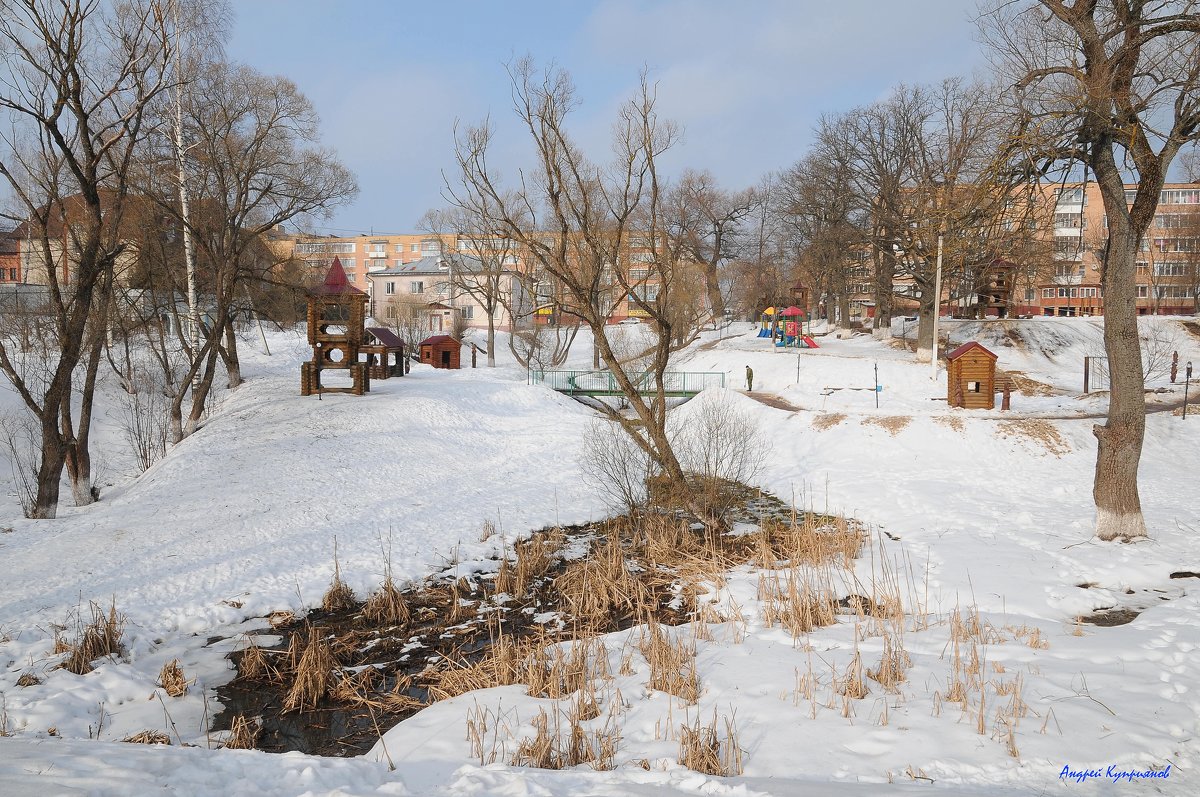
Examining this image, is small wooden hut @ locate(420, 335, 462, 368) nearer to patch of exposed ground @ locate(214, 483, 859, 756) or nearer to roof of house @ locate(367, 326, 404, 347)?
roof of house @ locate(367, 326, 404, 347)

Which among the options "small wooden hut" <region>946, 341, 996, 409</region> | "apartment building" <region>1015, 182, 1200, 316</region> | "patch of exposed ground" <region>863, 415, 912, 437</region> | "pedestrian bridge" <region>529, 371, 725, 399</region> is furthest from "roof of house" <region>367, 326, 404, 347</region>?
"apartment building" <region>1015, 182, 1200, 316</region>

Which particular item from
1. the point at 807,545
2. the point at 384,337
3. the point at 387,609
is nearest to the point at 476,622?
the point at 387,609

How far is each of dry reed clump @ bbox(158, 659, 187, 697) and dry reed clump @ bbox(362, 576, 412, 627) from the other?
2.26 meters

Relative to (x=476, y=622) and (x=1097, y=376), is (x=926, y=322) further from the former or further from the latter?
(x=476, y=622)

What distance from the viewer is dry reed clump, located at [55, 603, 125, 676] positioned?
6922 millimetres

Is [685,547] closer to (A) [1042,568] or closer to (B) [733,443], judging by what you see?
(B) [733,443]

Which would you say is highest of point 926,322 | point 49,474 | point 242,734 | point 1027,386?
point 926,322

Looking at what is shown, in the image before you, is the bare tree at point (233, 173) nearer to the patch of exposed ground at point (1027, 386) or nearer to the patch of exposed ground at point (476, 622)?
the patch of exposed ground at point (476, 622)

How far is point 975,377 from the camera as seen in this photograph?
19797 mm

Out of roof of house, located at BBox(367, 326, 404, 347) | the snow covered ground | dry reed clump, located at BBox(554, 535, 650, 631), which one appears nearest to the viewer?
the snow covered ground

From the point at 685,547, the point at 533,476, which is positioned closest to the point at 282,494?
the point at 533,476

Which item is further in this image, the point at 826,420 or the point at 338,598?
the point at 826,420

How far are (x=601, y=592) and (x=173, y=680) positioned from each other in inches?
187

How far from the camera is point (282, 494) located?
1370 centimetres
